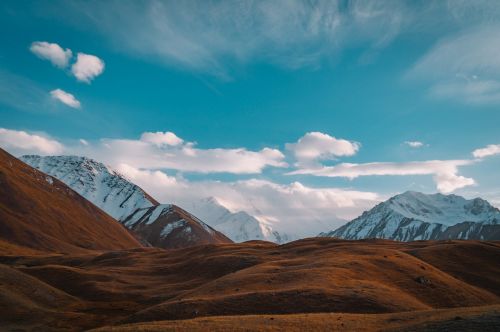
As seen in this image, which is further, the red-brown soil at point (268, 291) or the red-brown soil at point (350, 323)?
the red-brown soil at point (268, 291)

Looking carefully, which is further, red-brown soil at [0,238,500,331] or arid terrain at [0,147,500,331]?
red-brown soil at [0,238,500,331]

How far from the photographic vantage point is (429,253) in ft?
304

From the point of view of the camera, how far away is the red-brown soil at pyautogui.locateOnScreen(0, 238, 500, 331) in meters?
42.3

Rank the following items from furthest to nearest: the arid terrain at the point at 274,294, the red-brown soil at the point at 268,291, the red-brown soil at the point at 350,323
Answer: the red-brown soil at the point at 268,291 → the arid terrain at the point at 274,294 → the red-brown soil at the point at 350,323

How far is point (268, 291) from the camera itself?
5475 cm

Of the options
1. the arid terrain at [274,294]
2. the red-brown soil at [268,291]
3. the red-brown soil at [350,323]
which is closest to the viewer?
the red-brown soil at [350,323]

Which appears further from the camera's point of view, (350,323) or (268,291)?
(268,291)

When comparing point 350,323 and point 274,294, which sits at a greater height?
point 350,323

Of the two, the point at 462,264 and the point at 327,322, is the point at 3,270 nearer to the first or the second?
the point at 327,322

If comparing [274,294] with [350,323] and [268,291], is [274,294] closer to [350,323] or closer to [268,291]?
[268,291]

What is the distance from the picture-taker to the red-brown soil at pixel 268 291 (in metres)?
42.3

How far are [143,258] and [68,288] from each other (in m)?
46.1

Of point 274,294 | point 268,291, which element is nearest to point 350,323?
point 274,294

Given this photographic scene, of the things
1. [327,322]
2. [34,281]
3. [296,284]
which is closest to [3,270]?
[34,281]
